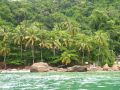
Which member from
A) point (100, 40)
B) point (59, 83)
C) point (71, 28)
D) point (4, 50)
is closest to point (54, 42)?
point (100, 40)

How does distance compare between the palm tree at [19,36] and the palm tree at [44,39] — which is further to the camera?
the palm tree at [44,39]

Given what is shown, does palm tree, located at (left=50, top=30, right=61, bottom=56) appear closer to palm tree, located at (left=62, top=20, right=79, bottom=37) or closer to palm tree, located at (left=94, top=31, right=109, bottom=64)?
palm tree, located at (left=94, top=31, right=109, bottom=64)

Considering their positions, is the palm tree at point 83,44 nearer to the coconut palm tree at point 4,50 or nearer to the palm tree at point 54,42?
the palm tree at point 54,42

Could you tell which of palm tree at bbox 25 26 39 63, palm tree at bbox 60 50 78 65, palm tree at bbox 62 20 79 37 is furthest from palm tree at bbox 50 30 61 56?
palm tree at bbox 62 20 79 37

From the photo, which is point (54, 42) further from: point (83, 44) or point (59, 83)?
point (59, 83)

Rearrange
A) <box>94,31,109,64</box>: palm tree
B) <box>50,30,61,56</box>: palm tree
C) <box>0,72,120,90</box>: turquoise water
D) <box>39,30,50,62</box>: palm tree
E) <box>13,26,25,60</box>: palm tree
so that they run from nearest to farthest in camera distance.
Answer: <box>0,72,120,90</box>: turquoise water
<box>13,26,25,60</box>: palm tree
<box>39,30,50,62</box>: palm tree
<box>50,30,61,56</box>: palm tree
<box>94,31,109,64</box>: palm tree

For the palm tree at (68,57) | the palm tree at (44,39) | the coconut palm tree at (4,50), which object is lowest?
the palm tree at (68,57)

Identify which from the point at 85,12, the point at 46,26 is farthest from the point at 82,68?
the point at 85,12

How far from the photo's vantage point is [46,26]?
5600 inches

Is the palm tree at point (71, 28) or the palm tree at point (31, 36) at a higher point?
the palm tree at point (71, 28)

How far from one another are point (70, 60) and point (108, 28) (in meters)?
45.4

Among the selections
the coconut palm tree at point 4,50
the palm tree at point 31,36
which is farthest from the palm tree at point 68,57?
the coconut palm tree at point 4,50

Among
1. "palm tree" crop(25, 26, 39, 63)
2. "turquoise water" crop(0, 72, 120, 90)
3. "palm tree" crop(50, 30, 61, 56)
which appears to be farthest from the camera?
"palm tree" crop(50, 30, 61, 56)

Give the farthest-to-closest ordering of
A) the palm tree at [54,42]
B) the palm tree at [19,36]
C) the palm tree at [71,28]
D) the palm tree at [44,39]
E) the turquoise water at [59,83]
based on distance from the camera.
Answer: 1. the palm tree at [71,28]
2. the palm tree at [54,42]
3. the palm tree at [44,39]
4. the palm tree at [19,36]
5. the turquoise water at [59,83]
